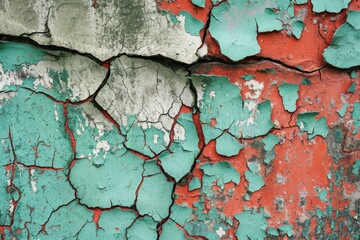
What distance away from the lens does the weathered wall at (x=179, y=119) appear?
176cm

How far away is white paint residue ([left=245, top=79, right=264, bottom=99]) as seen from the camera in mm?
1800

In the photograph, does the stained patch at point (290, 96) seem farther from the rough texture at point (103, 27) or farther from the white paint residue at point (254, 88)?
the rough texture at point (103, 27)

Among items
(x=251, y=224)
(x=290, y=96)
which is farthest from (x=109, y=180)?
(x=290, y=96)

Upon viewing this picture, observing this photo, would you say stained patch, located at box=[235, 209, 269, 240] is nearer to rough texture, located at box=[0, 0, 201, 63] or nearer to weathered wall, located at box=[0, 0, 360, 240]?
weathered wall, located at box=[0, 0, 360, 240]

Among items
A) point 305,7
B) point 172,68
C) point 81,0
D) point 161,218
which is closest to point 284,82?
point 305,7

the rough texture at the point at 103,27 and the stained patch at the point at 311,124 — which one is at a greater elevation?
the rough texture at the point at 103,27

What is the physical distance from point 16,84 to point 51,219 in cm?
52

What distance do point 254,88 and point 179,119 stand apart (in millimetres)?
304

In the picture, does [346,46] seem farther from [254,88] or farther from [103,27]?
[103,27]

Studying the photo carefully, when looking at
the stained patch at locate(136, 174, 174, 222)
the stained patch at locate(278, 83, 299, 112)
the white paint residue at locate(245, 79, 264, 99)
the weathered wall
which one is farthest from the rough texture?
the stained patch at locate(136, 174, 174, 222)

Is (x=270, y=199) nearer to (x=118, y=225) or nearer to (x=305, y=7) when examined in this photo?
(x=118, y=225)

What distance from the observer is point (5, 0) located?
171cm

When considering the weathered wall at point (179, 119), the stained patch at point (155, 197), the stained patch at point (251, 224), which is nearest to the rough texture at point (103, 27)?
the weathered wall at point (179, 119)

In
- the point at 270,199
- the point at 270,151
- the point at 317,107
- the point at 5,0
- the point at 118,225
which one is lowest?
the point at 118,225
